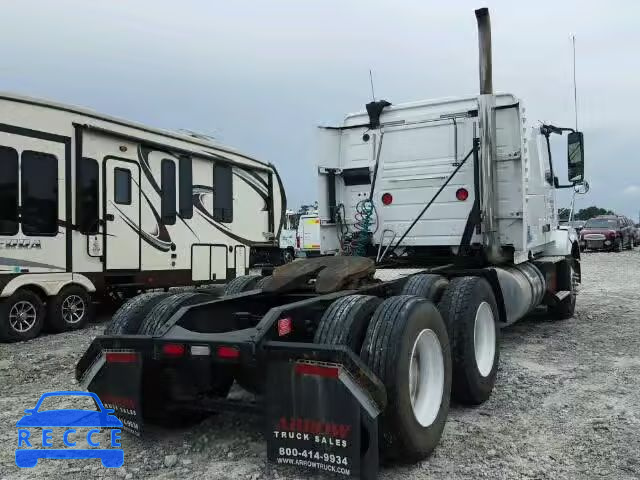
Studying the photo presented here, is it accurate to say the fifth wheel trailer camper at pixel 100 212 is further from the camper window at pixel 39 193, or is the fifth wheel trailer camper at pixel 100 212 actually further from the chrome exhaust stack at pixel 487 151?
the chrome exhaust stack at pixel 487 151

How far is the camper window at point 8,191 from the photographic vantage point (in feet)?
25.9

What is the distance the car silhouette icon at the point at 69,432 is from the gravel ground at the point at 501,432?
0.26 ft

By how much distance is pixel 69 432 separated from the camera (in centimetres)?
432

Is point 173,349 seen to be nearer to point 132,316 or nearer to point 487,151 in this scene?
point 132,316

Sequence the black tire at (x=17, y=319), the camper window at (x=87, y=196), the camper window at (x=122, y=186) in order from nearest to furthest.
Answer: the black tire at (x=17, y=319) → the camper window at (x=87, y=196) → the camper window at (x=122, y=186)

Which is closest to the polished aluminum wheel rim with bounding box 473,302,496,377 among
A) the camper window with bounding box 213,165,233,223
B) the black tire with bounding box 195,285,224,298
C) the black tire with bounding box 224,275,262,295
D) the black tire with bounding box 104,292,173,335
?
the black tire with bounding box 224,275,262,295

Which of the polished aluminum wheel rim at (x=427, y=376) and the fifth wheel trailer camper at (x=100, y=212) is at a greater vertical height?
the fifth wheel trailer camper at (x=100, y=212)

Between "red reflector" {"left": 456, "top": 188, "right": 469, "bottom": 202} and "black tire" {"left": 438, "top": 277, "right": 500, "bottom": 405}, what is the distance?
5.56ft

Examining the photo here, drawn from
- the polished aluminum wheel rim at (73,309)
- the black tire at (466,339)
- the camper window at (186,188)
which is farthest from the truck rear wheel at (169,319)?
the camper window at (186,188)

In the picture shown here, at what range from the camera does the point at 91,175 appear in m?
9.02

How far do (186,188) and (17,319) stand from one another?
12.6 ft

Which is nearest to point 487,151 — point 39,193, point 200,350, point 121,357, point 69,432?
point 200,350

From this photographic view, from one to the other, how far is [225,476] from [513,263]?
15.2 feet

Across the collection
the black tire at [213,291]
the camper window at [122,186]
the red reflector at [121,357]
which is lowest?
the red reflector at [121,357]
